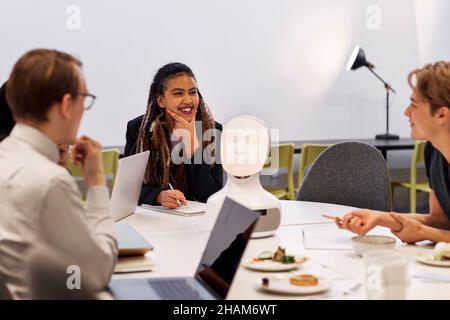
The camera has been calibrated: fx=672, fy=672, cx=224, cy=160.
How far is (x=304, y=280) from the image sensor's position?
158 cm

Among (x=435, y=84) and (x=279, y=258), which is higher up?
(x=435, y=84)

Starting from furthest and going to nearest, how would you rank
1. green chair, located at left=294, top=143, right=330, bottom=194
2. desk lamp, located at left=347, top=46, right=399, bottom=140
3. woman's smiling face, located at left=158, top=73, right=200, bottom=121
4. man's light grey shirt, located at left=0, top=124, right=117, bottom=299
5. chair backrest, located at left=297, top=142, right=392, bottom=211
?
1. desk lamp, located at left=347, top=46, right=399, bottom=140
2. green chair, located at left=294, top=143, right=330, bottom=194
3. woman's smiling face, located at left=158, top=73, right=200, bottom=121
4. chair backrest, located at left=297, top=142, right=392, bottom=211
5. man's light grey shirt, located at left=0, top=124, right=117, bottom=299

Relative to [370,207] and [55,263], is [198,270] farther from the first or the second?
[370,207]

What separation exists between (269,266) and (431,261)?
0.43 meters

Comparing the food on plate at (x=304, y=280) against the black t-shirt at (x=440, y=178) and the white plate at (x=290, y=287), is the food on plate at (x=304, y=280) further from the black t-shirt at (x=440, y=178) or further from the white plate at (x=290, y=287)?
the black t-shirt at (x=440, y=178)

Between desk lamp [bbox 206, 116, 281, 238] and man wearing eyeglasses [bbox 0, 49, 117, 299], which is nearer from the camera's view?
man wearing eyeglasses [bbox 0, 49, 117, 299]

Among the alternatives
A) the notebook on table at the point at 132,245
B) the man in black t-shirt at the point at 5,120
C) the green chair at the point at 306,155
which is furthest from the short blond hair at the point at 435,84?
the green chair at the point at 306,155

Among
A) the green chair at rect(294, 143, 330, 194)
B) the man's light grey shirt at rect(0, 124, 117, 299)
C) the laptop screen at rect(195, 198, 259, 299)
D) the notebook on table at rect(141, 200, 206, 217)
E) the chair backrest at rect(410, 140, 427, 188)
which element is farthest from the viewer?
the chair backrest at rect(410, 140, 427, 188)

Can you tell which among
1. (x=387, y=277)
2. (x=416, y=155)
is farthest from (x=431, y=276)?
(x=416, y=155)

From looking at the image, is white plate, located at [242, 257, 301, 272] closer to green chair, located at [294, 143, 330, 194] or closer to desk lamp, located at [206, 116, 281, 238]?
desk lamp, located at [206, 116, 281, 238]

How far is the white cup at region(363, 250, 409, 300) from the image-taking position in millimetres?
1435

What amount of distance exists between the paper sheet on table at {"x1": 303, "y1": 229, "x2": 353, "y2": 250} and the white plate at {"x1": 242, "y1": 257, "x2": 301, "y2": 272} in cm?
25

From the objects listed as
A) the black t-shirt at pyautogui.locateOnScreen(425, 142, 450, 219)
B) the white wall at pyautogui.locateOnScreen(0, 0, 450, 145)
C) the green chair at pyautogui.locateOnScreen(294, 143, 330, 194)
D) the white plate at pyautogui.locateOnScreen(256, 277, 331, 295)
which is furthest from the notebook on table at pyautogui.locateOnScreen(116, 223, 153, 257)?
the white wall at pyautogui.locateOnScreen(0, 0, 450, 145)

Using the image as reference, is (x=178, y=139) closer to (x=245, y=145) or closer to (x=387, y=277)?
(x=245, y=145)
